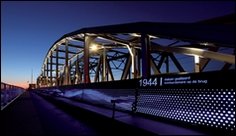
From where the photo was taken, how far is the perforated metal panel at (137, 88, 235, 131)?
5.38 meters

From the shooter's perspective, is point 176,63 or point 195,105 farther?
point 176,63

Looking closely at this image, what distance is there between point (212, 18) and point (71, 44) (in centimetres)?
2160

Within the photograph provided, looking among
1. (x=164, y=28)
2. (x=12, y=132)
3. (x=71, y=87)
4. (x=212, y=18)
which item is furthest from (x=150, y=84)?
(x=212, y=18)

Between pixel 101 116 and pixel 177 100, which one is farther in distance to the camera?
pixel 101 116

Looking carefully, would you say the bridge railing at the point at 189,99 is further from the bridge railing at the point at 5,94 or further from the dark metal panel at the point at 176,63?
the dark metal panel at the point at 176,63

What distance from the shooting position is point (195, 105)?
251 inches

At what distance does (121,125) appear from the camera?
679cm

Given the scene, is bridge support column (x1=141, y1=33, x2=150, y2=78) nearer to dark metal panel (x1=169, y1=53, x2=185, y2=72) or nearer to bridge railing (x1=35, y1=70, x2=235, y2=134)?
bridge railing (x1=35, y1=70, x2=235, y2=134)

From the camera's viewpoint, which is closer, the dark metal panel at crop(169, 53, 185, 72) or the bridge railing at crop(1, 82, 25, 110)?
the bridge railing at crop(1, 82, 25, 110)

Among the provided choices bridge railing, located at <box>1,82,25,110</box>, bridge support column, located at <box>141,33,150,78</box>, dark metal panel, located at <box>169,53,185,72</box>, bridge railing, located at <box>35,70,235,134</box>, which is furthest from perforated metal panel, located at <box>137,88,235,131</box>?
dark metal panel, located at <box>169,53,185,72</box>

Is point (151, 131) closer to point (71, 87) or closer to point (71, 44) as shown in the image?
point (71, 87)

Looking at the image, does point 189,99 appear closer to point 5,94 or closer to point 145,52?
point 145,52

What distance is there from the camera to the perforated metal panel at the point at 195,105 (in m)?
5.38

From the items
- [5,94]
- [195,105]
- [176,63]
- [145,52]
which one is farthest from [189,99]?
[176,63]
